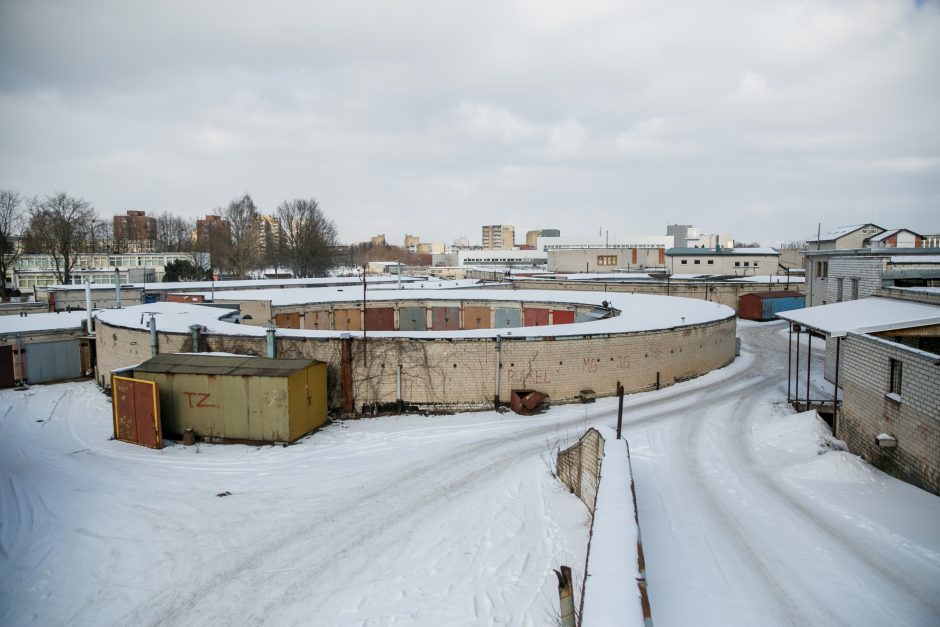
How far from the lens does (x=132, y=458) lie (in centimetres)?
1555

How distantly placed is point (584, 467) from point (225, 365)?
11.5 meters

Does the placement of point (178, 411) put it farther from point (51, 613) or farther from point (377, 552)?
point (377, 552)

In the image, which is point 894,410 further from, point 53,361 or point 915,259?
point 53,361

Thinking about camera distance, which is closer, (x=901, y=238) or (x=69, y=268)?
(x=901, y=238)

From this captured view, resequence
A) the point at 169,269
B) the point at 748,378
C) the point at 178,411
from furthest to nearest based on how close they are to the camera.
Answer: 1. the point at 169,269
2. the point at 748,378
3. the point at 178,411

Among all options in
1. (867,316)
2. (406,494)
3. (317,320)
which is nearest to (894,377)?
(867,316)

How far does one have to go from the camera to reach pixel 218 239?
266ft

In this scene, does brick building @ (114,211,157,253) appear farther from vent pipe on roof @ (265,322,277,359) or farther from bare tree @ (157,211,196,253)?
vent pipe on roof @ (265,322,277,359)

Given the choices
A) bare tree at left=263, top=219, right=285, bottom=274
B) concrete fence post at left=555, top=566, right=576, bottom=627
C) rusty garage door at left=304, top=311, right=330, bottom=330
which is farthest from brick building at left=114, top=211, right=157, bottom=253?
concrete fence post at left=555, top=566, right=576, bottom=627

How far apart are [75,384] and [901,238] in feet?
212

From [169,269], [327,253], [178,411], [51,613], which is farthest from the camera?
[327,253]

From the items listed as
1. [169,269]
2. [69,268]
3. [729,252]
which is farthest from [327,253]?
[729,252]

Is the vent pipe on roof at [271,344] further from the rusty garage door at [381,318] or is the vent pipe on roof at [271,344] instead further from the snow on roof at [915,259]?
the snow on roof at [915,259]

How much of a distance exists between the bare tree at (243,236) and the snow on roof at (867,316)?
67183 millimetres
